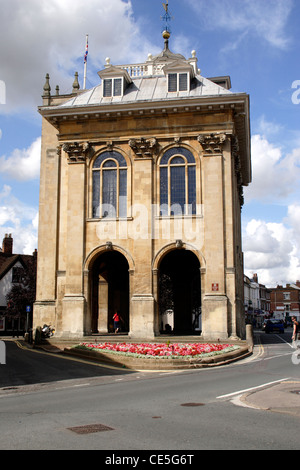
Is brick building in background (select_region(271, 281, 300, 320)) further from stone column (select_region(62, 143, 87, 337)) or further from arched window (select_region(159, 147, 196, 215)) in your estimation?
stone column (select_region(62, 143, 87, 337))

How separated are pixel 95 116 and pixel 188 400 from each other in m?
23.4

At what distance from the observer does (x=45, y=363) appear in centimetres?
2156

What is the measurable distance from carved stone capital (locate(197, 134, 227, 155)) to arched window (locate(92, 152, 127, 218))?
4868 mm

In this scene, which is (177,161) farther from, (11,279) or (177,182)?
(11,279)

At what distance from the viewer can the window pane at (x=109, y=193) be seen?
3169 cm

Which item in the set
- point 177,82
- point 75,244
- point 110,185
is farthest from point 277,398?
point 177,82

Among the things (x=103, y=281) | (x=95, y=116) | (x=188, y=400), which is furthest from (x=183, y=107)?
(x=188, y=400)

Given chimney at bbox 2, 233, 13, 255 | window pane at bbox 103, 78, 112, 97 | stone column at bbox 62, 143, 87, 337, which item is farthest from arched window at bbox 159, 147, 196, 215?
chimney at bbox 2, 233, 13, 255

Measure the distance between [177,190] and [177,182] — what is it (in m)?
0.48

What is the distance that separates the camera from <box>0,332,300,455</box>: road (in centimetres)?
Result: 738

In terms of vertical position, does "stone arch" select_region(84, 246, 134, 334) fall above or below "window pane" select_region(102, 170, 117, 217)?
below

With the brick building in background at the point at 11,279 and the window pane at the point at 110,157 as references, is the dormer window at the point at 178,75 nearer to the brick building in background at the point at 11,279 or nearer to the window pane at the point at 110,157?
the window pane at the point at 110,157

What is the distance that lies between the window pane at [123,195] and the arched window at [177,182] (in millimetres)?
2171

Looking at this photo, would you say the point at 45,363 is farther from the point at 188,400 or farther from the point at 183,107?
the point at 183,107
